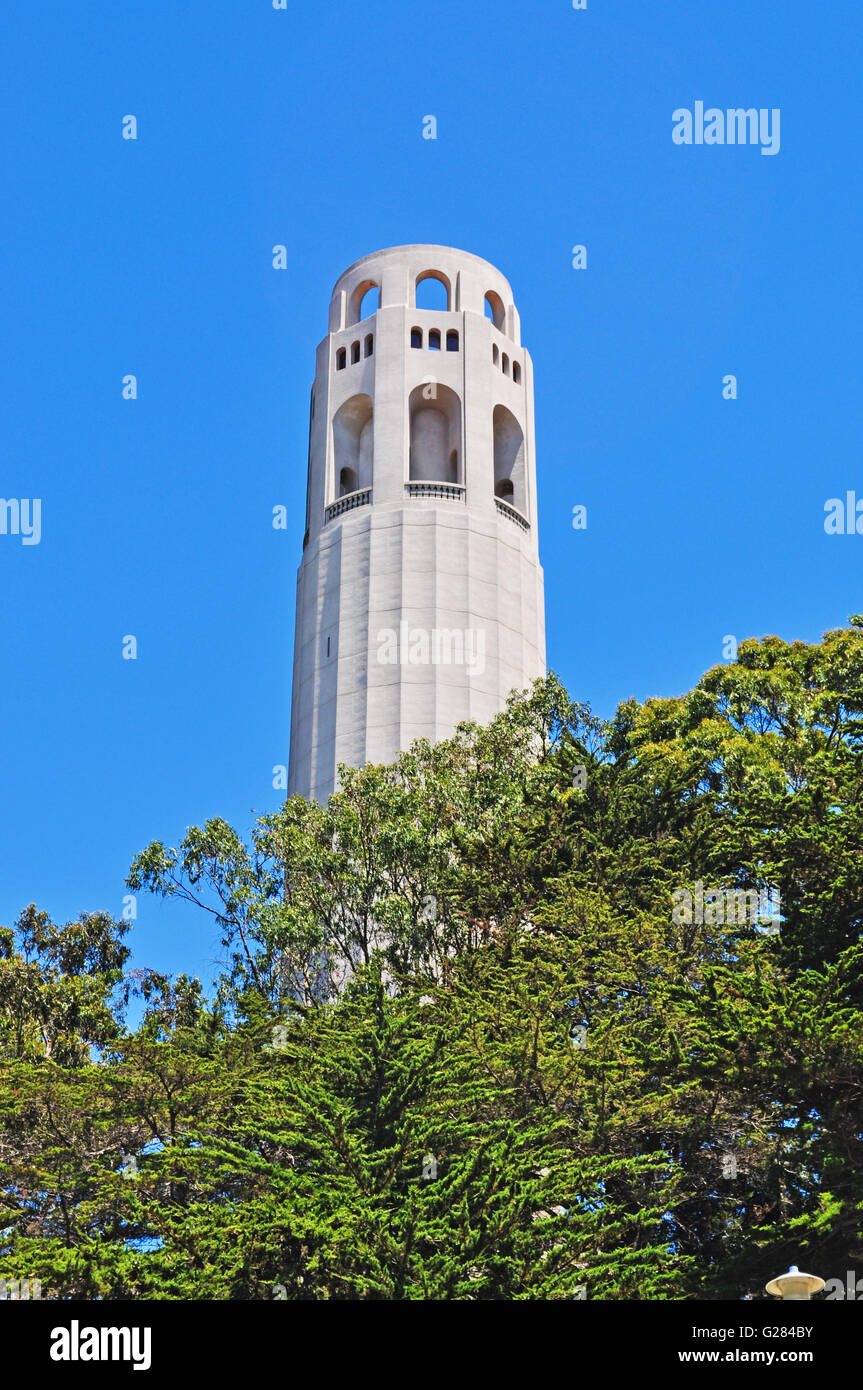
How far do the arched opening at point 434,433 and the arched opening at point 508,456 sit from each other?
1.80 m

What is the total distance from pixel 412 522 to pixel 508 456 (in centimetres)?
682

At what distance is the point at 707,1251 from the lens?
65.0 ft

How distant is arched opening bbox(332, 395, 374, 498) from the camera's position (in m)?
53.8

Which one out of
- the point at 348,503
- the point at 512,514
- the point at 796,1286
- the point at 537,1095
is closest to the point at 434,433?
the point at 512,514

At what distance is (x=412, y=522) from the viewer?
50.5 meters

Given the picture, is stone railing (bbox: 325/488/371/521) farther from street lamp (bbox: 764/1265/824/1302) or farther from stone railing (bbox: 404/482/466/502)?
street lamp (bbox: 764/1265/824/1302)

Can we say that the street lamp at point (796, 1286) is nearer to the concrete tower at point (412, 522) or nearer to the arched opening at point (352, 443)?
the concrete tower at point (412, 522)

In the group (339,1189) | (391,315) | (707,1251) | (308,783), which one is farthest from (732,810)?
(391,315)

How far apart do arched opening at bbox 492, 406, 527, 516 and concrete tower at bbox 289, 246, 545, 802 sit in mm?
50

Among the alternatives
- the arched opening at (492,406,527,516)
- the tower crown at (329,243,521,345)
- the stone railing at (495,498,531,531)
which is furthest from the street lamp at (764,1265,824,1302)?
the tower crown at (329,243,521,345)

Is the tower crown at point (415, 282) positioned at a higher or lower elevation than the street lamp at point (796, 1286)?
higher

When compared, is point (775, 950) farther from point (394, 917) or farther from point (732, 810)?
point (394, 917)

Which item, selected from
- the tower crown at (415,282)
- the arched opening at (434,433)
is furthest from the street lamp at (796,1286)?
the tower crown at (415,282)

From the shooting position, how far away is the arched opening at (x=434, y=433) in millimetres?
53875
